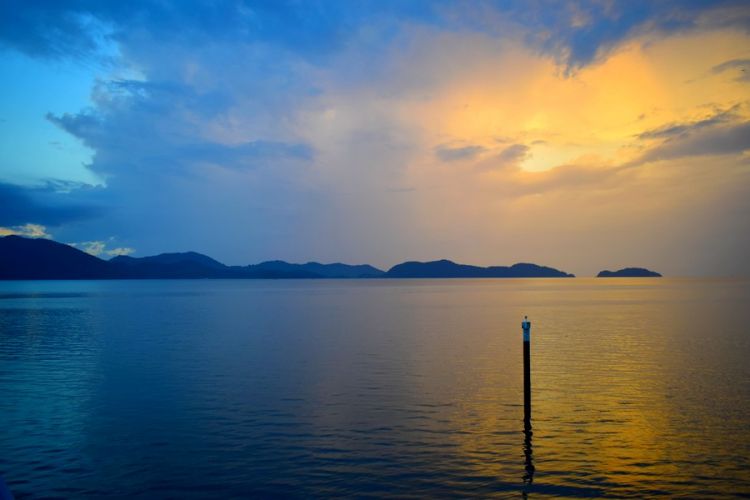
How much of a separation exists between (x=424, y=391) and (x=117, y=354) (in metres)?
27.5

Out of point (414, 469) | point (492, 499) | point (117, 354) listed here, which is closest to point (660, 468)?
point (492, 499)

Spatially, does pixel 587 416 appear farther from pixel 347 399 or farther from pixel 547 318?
pixel 547 318

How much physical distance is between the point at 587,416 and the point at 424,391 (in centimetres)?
878

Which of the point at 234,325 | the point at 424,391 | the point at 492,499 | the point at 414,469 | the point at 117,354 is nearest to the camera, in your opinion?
the point at 492,499

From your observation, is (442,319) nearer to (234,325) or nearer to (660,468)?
(234,325)

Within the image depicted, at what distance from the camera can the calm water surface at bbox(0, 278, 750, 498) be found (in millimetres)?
17344

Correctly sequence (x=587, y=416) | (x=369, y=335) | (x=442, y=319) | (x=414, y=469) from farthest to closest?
(x=442, y=319) → (x=369, y=335) → (x=587, y=416) → (x=414, y=469)

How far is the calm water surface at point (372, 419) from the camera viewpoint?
56.9ft

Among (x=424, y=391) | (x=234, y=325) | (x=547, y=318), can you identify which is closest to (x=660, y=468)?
(x=424, y=391)

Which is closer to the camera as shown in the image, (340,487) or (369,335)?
(340,487)

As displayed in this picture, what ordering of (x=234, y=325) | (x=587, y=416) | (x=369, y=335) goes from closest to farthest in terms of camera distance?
(x=587, y=416), (x=369, y=335), (x=234, y=325)

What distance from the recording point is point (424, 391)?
100 feet

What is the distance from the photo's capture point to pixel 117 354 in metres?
45.1

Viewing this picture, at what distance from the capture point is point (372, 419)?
24.6m
